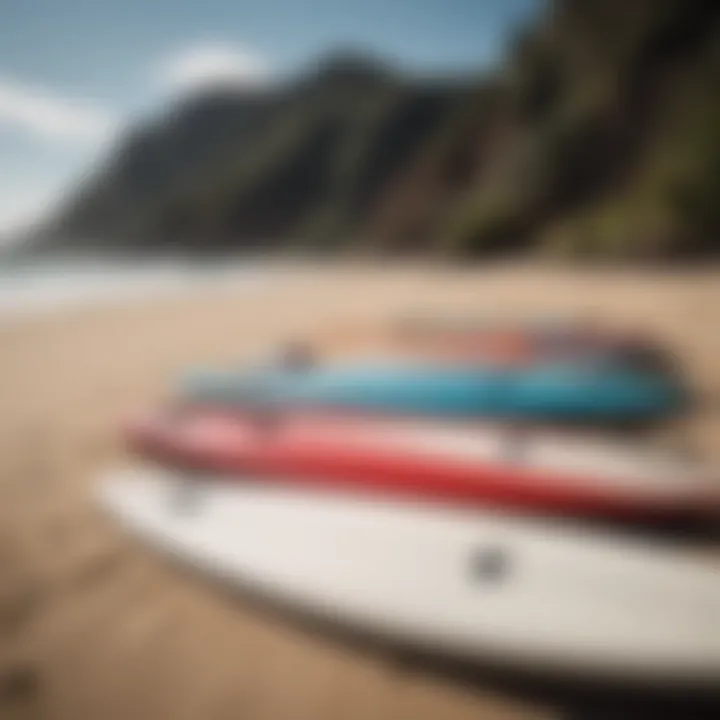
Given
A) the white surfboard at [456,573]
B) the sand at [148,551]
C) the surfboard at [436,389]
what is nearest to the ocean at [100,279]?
the sand at [148,551]

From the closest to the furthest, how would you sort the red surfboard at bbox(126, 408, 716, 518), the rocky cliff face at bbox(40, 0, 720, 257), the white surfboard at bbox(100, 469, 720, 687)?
the white surfboard at bbox(100, 469, 720, 687) < the red surfboard at bbox(126, 408, 716, 518) < the rocky cliff face at bbox(40, 0, 720, 257)

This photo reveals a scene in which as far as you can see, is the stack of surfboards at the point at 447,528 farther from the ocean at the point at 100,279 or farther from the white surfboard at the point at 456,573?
the ocean at the point at 100,279

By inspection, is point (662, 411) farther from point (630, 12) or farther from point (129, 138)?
point (129, 138)

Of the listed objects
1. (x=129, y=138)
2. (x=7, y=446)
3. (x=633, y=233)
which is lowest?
(x=7, y=446)

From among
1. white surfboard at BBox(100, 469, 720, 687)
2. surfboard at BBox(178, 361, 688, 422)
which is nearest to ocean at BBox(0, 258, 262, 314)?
surfboard at BBox(178, 361, 688, 422)

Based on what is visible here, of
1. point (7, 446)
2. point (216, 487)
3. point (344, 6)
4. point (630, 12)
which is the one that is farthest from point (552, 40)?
point (7, 446)

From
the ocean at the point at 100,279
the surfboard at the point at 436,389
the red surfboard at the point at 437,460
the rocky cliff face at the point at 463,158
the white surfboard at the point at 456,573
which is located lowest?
the white surfboard at the point at 456,573

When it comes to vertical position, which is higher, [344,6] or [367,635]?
[344,6]

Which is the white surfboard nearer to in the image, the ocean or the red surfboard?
the red surfboard
